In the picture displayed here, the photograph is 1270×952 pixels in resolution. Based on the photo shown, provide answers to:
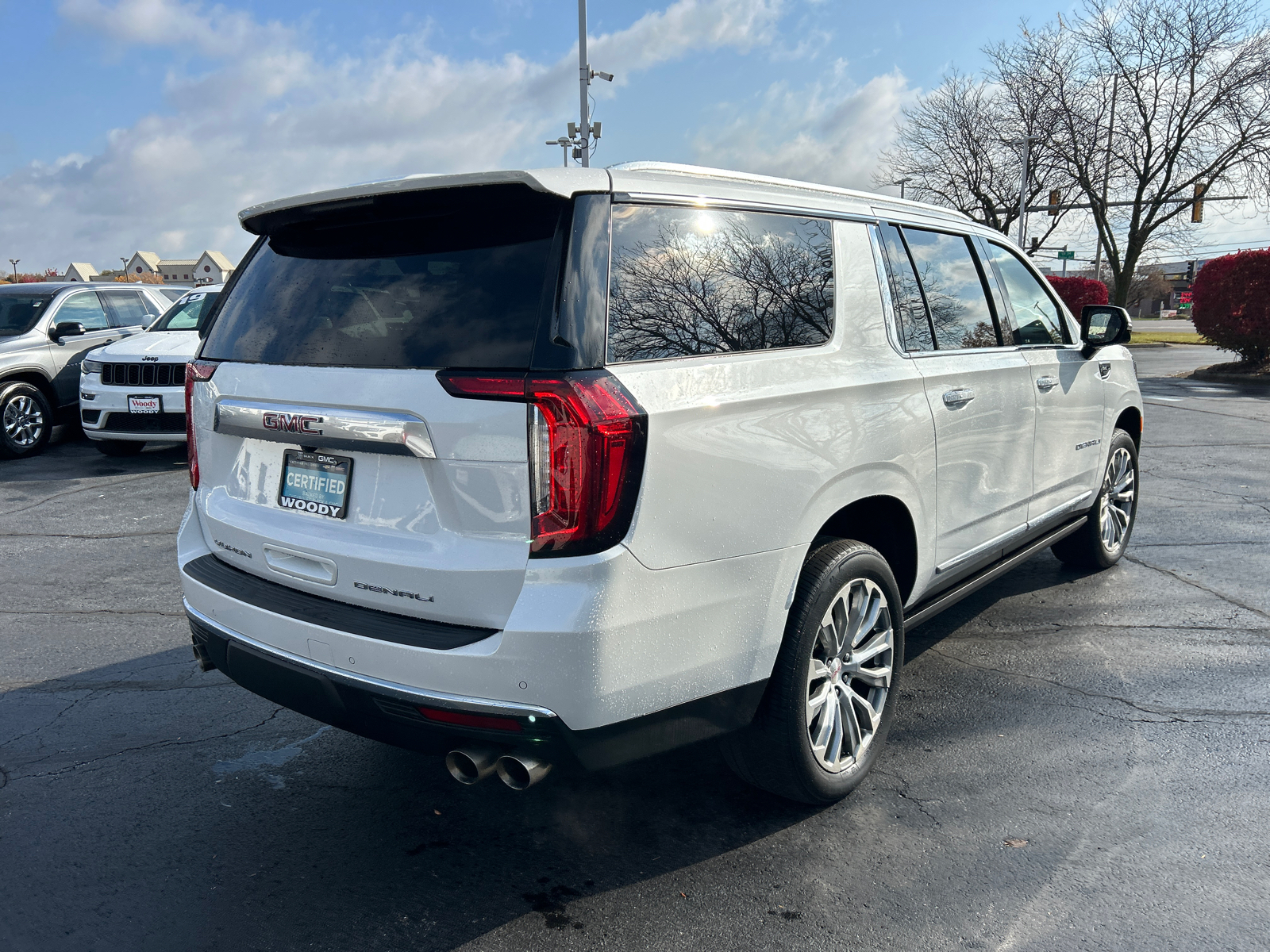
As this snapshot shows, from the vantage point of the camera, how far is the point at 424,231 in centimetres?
264

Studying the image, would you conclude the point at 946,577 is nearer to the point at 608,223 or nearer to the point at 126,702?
the point at 608,223

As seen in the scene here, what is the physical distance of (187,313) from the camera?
11.3 meters

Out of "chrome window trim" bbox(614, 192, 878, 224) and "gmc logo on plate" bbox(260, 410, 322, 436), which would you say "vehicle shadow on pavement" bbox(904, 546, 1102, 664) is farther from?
"gmc logo on plate" bbox(260, 410, 322, 436)

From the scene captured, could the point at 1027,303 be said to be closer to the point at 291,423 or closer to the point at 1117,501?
the point at 1117,501

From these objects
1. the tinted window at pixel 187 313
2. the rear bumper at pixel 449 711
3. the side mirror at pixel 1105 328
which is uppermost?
the tinted window at pixel 187 313

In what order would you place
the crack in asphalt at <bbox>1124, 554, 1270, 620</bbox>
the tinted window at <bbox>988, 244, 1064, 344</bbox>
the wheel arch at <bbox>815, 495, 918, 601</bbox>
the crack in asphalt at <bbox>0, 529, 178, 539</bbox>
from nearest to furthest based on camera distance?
1. the wheel arch at <bbox>815, 495, 918, 601</bbox>
2. the tinted window at <bbox>988, 244, 1064, 344</bbox>
3. the crack in asphalt at <bbox>1124, 554, 1270, 620</bbox>
4. the crack in asphalt at <bbox>0, 529, 178, 539</bbox>

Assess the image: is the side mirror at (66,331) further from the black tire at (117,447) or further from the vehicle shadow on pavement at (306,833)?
the vehicle shadow on pavement at (306,833)

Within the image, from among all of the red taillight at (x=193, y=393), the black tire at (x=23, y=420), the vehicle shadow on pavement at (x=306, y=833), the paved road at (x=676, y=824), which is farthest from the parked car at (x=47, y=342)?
the red taillight at (x=193, y=393)

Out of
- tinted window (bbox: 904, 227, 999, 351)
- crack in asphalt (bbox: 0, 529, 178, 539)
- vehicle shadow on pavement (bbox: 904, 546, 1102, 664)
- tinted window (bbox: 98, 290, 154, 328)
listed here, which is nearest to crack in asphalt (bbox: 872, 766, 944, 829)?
vehicle shadow on pavement (bbox: 904, 546, 1102, 664)

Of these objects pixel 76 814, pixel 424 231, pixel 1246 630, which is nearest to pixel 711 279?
pixel 424 231

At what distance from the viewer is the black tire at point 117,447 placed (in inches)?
416

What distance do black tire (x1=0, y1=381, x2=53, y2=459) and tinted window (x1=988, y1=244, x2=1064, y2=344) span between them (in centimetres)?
1032

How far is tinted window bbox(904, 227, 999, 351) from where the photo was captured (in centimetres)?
373

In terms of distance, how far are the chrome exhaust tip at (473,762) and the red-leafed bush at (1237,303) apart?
69.4 ft
